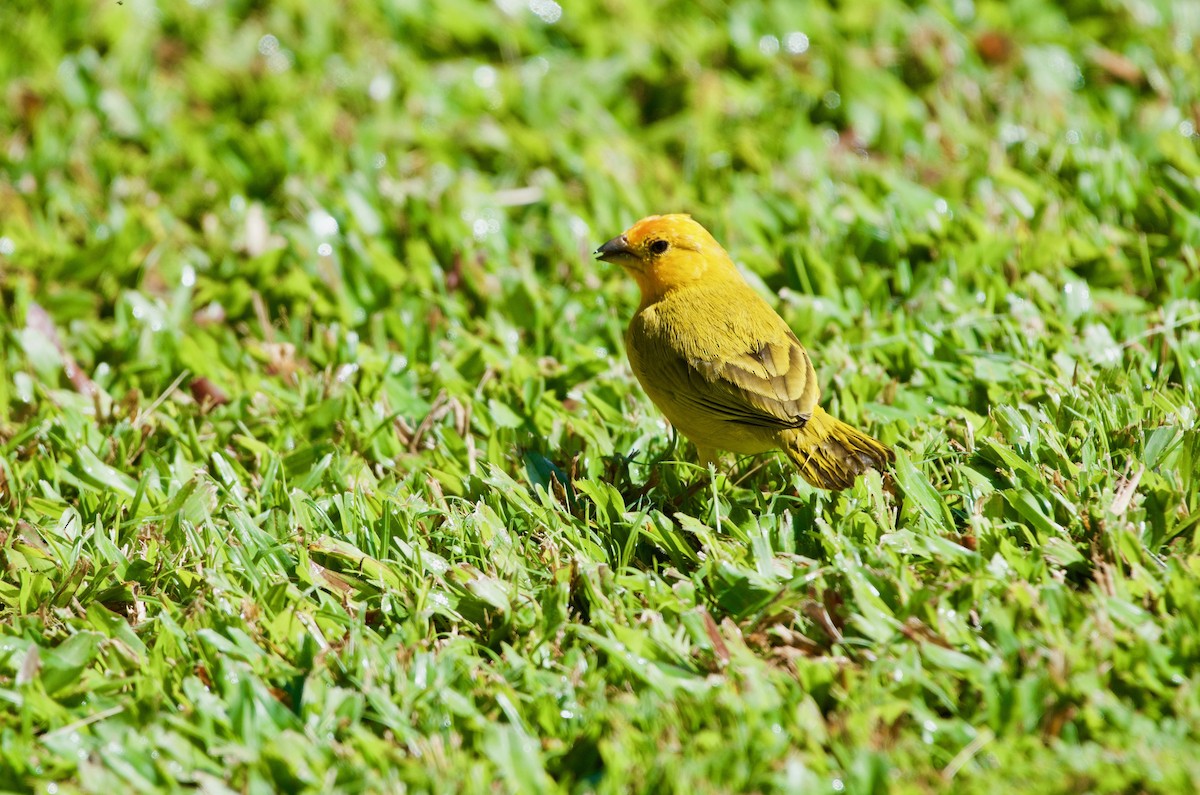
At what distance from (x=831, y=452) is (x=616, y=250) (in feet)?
3.91

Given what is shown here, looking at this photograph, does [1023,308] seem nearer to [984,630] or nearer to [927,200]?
[927,200]

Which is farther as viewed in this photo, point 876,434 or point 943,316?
point 943,316

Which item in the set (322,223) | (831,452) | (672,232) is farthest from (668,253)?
(322,223)

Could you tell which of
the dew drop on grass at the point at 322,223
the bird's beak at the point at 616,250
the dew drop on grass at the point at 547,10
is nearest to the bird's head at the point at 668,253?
the bird's beak at the point at 616,250

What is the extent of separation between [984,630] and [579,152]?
3.52m

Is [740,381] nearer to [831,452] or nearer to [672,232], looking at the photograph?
[831,452]

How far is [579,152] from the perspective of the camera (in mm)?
5879

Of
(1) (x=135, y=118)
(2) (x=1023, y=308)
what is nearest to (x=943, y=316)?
(2) (x=1023, y=308)

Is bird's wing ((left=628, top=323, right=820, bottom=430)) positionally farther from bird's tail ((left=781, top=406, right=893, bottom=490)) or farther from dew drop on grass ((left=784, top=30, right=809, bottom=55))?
dew drop on grass ((left=784, top=30, right=809, bottom=55))

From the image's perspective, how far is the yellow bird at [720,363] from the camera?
3602 mm

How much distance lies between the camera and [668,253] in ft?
14.2

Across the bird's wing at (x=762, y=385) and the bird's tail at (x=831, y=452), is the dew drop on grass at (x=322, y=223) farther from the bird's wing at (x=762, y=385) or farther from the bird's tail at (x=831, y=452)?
the bird's tail at (x=831, y=452)

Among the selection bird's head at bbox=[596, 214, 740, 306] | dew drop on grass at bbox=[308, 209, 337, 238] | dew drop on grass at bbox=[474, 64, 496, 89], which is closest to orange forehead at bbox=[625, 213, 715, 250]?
bird's head at bbox=[596, 214, 740, 306]

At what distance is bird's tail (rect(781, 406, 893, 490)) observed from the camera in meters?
3.55
